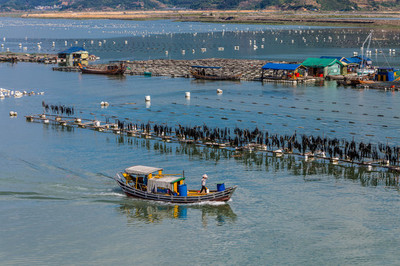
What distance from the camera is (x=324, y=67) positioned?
119 m

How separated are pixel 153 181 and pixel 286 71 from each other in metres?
79.1

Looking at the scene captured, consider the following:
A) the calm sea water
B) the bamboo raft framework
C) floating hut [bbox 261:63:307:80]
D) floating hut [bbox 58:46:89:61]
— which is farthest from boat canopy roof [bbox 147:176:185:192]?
floating hut [bbox 58:46:89:61]

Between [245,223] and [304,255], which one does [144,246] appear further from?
[304,255]

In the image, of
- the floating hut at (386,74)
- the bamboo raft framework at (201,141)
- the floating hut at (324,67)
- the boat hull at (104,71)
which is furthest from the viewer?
the boat hull at (104,71)

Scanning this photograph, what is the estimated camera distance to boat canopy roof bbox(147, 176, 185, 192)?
155 ft

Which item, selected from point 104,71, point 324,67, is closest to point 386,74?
point 324,67

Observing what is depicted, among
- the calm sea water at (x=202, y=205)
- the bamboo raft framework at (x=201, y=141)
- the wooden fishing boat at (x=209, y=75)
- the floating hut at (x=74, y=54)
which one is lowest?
the calm sea water at (x=202, y=205)

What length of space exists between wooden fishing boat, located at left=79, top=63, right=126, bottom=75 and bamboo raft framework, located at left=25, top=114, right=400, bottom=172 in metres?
49.7

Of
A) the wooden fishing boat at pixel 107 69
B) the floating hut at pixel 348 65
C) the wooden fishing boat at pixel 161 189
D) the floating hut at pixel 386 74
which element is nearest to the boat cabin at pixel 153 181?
the wooden fishing boat at pixel 161 189

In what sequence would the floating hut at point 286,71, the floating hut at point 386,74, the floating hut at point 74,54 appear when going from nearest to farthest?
the floating hut at point 386,74 < the floating hut at point 286,71 < the floating hut at point 74,54

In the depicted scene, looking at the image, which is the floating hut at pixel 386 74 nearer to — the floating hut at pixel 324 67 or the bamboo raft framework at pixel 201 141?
the floating hut at pixel 324 67

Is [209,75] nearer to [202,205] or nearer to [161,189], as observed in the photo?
[161,189]

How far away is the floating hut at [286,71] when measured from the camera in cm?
11550

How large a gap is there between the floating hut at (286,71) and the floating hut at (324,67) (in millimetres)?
1504
